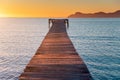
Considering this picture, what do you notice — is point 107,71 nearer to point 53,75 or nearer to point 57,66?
point 57,66

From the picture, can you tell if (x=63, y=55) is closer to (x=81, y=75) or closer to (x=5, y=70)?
(x=81, y=75)

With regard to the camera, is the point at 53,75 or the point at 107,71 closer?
the point at 53,75

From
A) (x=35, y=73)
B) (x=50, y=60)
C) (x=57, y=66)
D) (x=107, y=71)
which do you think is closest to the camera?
(x=35, y=73)

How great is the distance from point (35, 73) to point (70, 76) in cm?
154

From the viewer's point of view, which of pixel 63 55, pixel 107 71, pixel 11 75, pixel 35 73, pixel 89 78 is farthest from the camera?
pixel 107 71

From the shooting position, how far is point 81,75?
459 inches

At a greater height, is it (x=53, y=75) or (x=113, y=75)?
(x=53, y=75)

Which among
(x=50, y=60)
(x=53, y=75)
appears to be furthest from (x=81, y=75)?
(x=50, y=60)

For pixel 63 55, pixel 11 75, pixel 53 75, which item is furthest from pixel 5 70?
pixel 53 75

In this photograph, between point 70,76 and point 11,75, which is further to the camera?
point 11,75

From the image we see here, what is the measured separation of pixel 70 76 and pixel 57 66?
1992mm

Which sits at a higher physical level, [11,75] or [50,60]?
[50,60]

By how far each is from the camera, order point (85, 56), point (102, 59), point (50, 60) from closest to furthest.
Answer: point (50, 60), point (102, 59), point (85, 56)

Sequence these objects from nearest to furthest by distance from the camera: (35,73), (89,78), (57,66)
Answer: (89,78) < (35,73) < (57,66)
